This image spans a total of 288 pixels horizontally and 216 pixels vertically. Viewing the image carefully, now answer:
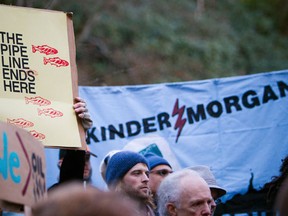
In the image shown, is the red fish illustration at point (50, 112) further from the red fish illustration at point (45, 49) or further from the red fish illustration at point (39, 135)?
the red fish illustration at point (45, 49)

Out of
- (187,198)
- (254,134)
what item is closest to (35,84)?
(187,198)

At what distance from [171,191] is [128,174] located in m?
0.56

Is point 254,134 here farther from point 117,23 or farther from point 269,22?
point 269,22

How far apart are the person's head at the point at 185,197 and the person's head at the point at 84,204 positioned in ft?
8.86

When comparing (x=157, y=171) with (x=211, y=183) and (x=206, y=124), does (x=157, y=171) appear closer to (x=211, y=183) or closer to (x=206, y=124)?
(x=211, y=183)

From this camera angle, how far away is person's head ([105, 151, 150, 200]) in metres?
5.59

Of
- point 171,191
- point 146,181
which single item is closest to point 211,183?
point 146,181

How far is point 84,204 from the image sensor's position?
2.34 m

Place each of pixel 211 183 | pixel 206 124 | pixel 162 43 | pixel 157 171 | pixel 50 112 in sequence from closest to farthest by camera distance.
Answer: pixel 50 112 < pixel 211 183 < pixel 157 171 < pixel 206 124 < pixel 162 43

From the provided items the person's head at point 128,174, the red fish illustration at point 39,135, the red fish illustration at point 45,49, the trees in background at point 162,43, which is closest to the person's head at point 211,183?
the person's head at point 128,174

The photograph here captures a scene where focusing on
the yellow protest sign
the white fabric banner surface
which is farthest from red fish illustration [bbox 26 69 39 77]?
the white fabric banner surface

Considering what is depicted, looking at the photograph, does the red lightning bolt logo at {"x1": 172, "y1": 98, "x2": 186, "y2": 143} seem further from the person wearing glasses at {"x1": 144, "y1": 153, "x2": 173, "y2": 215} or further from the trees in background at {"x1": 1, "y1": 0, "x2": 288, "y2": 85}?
the trees in background at {"x1": 1, "y1": 0, "x2": 288, "y2": 85}

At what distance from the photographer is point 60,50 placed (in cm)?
494

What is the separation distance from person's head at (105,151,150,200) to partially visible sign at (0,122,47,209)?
2076 mm
